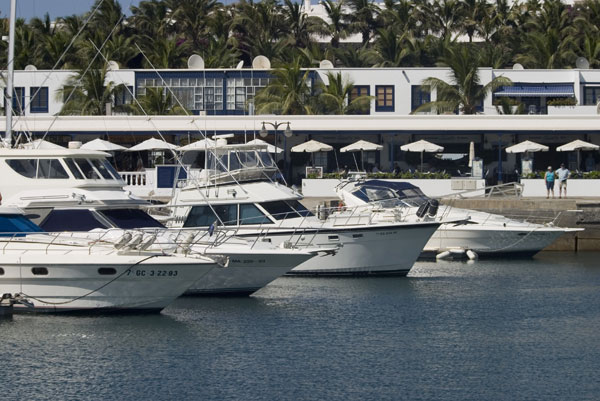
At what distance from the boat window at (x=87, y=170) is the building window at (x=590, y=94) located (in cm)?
3988

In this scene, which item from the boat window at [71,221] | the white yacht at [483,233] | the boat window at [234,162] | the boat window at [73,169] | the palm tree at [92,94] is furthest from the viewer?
→ the palm tree at [92,94]

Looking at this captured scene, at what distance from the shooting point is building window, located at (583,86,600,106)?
Answer: 213 ft

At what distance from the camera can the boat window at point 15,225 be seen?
2673cm

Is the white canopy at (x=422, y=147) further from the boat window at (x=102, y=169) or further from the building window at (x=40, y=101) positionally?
the boat window at (x=102, y=169)

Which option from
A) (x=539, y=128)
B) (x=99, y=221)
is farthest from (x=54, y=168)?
(x=539, y=128)

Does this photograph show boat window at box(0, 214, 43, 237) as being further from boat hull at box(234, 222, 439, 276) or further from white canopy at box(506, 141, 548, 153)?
white canopy at box(506, 141, 548, 153)

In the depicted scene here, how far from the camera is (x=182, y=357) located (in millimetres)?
23703

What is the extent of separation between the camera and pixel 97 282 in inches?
1017

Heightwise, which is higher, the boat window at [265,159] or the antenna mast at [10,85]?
the antenna mast at [10,85]

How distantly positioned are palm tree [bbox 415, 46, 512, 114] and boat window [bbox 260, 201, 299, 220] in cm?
2797

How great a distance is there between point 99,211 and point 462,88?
115 ft

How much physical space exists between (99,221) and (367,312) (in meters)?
7.18

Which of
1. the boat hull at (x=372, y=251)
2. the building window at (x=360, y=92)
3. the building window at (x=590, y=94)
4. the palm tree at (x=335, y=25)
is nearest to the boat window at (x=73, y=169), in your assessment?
the boat hull at (x=372, y=251)

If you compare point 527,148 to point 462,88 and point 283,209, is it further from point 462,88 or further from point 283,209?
point 283,209
